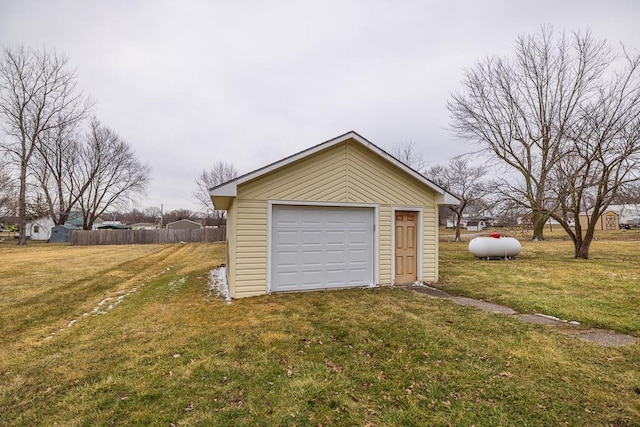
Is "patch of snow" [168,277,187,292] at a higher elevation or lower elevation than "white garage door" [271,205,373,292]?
lower

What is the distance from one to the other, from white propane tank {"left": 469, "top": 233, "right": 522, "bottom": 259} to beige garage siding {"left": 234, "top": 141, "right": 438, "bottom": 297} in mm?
6715

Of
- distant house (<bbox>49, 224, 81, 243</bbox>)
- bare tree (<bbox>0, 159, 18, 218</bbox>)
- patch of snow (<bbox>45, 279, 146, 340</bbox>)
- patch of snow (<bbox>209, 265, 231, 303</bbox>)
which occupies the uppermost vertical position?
bare tree (<bbox>0, 159, 18, 218</bbox>)

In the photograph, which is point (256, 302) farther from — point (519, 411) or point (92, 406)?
point (519, 411)

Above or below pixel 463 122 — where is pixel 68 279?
below

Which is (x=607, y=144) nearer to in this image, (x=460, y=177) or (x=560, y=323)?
(x=560, y=323)

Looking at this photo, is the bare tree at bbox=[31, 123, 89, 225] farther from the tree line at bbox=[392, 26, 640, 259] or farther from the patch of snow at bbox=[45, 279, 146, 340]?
the tree line at bbox=[392, 26, 640, 259]

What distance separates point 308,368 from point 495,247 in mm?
13255

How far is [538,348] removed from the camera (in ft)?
14.4

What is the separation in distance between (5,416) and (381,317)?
4.98m

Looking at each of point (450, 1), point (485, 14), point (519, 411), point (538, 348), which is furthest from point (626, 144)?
point (519, 411)

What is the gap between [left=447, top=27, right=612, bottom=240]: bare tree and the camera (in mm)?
16047

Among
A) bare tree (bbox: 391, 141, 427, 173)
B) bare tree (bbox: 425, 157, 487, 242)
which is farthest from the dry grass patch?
bare tree (bbox: 391, 141, 427, 173)

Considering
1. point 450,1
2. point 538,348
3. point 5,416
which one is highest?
point 450,1

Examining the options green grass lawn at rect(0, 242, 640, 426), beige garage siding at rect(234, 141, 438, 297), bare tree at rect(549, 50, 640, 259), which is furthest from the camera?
bare tree at rect(549, 50, 640, 259)
